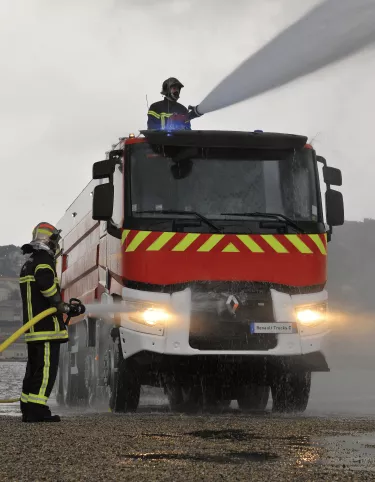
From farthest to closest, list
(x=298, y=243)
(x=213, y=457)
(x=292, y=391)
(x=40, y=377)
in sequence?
(x=292, y=391), (x=298, y=243), (x=40, y=377), (x=213, y=457)

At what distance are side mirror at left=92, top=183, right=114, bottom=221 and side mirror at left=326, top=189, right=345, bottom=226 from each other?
88.3 inches

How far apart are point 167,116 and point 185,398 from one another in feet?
11.4

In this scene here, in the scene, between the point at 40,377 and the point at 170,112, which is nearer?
the point at 40,377

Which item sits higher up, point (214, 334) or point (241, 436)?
point (214, 334)

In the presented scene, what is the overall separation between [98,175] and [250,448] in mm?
4266

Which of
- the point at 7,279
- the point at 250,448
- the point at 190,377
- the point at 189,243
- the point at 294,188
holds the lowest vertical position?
the point at 250,448

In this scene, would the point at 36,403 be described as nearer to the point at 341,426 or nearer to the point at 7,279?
the point at 341,426

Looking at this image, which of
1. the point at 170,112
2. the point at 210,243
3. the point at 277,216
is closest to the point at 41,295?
the point at 210,243

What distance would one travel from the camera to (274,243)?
958cm

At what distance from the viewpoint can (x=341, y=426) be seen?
8047mm

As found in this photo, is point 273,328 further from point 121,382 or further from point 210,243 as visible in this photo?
point 121,382

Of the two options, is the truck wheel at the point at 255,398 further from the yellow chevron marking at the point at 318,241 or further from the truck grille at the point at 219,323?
the yellow chevron marking at the point at 318,241

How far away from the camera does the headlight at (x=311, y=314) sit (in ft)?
31.5

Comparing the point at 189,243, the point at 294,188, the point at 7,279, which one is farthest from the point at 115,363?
the point at 7,279
